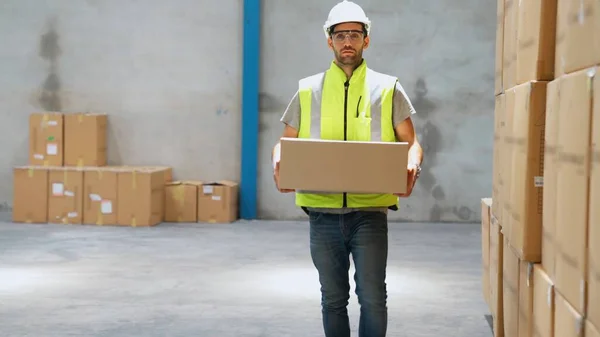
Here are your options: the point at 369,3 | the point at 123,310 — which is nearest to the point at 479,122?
the point at 369,3

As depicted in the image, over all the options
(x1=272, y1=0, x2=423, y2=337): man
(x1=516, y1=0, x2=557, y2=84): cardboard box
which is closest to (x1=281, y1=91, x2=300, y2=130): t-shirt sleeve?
(x1=272, y1=0, x2=423, y2=337): man

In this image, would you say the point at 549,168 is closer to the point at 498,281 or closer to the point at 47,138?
the point at 498,281

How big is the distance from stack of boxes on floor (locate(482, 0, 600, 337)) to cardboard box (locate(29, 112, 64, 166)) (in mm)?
6308

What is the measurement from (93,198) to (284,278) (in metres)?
3.46

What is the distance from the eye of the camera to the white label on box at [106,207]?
28.6ft

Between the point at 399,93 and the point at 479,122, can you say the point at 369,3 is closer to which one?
the point at 479,122

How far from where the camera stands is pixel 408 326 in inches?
181

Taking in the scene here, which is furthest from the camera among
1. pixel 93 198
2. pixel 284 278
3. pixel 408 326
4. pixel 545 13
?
pixel 93 198

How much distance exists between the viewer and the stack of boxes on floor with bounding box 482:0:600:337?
188 centimetres

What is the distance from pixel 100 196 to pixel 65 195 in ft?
1.23

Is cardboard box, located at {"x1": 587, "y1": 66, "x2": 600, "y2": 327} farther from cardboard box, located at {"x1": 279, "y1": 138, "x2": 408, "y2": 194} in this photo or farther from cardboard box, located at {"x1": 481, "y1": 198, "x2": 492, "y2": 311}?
cardboard box, located at {"x1": 481, "y1": 198, "x2": 492, "y2": 311}

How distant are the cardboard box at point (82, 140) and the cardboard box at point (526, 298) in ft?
22.4

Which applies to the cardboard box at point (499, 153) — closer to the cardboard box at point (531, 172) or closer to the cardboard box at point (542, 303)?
the cardboard box at point (531, 172)

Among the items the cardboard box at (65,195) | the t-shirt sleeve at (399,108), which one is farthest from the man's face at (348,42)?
the cardboard box at (65,195)
